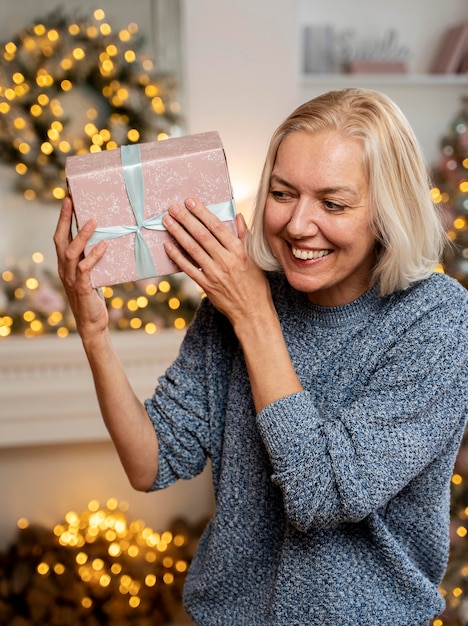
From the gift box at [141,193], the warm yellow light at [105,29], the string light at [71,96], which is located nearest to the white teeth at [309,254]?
the gift box at [141,193]

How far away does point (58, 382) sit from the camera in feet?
9.42

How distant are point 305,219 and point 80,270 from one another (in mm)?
342

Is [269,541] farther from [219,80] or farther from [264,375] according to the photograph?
[219,80]

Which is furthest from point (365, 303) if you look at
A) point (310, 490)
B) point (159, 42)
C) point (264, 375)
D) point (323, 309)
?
point (159, 42)

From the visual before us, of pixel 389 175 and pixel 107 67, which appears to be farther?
pixel 107 67

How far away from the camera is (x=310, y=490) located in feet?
3.39

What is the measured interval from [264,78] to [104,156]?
1.92 meters

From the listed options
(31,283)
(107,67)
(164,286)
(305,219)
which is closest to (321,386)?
(305,219)

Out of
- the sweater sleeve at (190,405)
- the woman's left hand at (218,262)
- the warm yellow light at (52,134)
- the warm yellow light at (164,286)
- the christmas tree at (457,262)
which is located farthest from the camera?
the warm yellow light at (164,286)

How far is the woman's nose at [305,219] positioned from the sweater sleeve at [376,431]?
0.21 meters

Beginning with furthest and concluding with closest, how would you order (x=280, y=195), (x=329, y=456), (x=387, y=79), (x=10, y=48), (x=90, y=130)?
(x=387, y=79) → (x=90, y=130) → (x=10, y=48) → (x=280, y=195) → (x=329, y=456)

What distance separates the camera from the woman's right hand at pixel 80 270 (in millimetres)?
1141

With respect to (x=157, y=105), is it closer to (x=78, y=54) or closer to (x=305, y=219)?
(x=78, y=54)

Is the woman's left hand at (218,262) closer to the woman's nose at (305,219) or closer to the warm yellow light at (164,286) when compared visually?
the woman's nose at (305,219)
